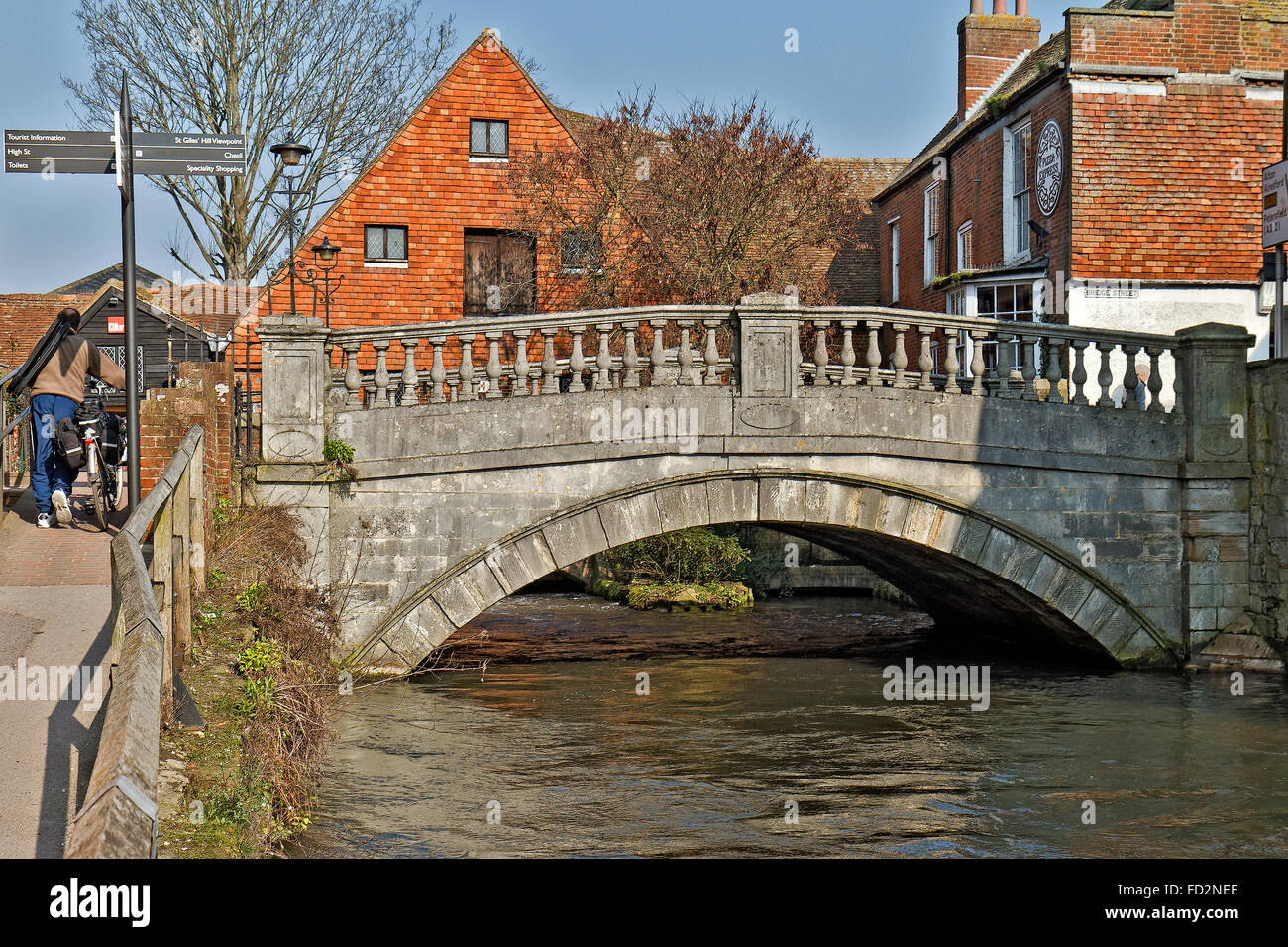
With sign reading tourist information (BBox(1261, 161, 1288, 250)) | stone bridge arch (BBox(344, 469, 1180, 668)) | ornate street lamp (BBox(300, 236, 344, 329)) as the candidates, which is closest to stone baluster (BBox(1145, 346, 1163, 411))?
stone bridge arch (BBox(344, 469, 1180, 668))

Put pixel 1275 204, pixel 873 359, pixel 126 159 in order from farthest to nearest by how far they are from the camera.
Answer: pixel 1275 204, pixel 873 359, pixel 126 159

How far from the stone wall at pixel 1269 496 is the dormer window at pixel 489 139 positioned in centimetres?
1471

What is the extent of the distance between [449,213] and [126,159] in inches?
628

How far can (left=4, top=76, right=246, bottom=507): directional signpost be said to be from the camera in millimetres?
7770

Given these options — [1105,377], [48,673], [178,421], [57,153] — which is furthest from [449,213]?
[48,673]

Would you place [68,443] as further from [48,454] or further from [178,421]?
[178,421]

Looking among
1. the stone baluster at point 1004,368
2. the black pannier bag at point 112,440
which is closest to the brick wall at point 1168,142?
the stone baluster at point 1004,368

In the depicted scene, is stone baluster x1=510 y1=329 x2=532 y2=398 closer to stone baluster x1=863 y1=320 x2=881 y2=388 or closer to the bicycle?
stone baluster x1=863 y1=320 x2=881 y2=388

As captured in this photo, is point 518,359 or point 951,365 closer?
point 518,359

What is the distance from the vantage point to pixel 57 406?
34.0 feet

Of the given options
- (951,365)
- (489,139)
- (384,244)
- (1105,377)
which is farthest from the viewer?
(489,139)

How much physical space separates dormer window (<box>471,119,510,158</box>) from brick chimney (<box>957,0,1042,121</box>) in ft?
28.5

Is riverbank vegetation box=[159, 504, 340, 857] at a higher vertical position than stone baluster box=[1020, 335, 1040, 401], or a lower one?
lower

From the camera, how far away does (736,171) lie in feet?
67.5
